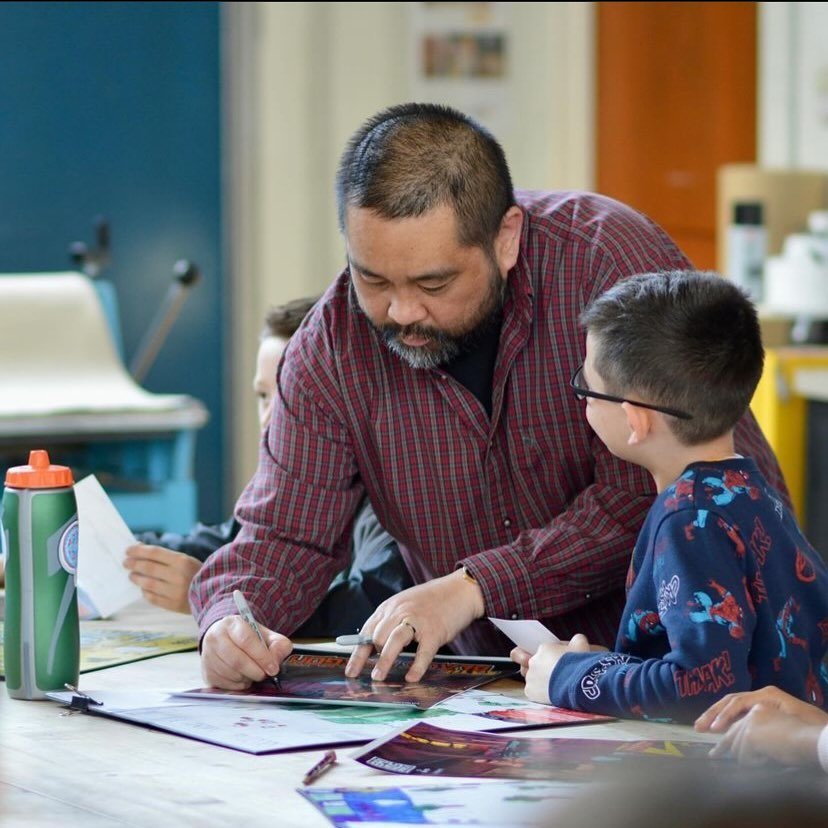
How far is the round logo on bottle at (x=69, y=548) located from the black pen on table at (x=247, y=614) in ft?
0.64

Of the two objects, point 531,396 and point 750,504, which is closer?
point 750,504

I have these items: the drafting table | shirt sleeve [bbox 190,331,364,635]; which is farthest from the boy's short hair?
the drafting table

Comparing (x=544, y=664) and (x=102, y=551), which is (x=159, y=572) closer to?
(x=102, y=551)

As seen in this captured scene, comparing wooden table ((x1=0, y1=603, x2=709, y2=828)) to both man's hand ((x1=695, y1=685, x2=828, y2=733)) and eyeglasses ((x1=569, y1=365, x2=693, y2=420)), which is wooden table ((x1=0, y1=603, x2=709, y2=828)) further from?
eyeglasses ((x1=569, y1=365, x2=693, y2=420))

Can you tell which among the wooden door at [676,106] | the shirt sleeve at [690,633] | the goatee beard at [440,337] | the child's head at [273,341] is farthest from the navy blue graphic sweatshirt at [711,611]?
the wooden door at [676,106]

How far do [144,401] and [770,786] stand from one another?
10.3 feet

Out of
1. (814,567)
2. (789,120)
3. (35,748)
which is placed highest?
(789,120)

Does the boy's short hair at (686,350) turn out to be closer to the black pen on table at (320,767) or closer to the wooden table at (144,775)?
the wooden table at (144,775)

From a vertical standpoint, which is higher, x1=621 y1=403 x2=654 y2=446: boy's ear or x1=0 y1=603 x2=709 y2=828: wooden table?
x1=621 y1=403 x2=654 y2=446: boy's ear

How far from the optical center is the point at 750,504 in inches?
47.9

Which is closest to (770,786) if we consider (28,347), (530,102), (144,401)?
(144,401)

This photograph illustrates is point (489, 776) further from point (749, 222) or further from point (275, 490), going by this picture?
point (749, 222)

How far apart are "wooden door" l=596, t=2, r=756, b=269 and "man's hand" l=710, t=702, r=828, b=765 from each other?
15.0 feet

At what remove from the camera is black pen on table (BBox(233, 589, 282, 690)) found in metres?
1.36
